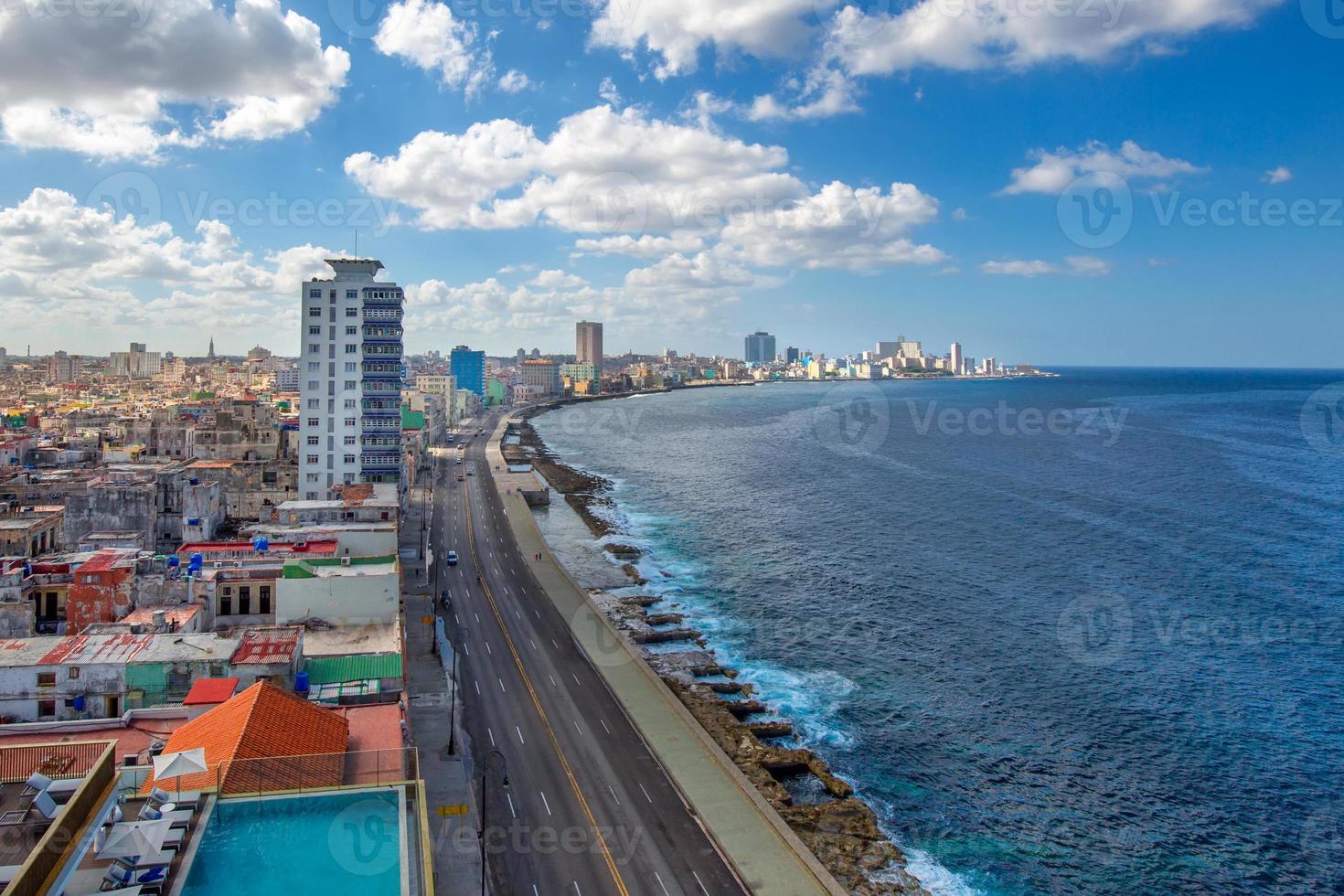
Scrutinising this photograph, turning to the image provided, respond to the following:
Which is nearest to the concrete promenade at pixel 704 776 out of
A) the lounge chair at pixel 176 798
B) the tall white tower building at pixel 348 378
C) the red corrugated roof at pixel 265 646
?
the red corrugated roof at pixel 265 646

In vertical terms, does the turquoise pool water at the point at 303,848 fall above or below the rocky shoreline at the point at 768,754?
above

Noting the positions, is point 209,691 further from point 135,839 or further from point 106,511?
point 106,511

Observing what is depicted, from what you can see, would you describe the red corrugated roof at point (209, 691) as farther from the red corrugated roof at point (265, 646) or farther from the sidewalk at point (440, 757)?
the sidewalk at point (440, 757)

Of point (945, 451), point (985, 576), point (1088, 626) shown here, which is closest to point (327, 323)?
point (985, 576)

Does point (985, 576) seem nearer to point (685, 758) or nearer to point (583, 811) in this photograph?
point (685, 758)

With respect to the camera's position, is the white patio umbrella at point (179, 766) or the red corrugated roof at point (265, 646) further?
the red corrugated roof at point (265, 646)

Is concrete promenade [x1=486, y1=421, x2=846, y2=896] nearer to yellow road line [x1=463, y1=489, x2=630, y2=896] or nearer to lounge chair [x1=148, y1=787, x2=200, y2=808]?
yellow road line [x1=463, y1=489, x2=630, y2=896]

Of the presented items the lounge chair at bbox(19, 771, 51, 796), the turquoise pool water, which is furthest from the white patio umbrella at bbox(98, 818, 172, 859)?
the lounge chair at bbox(19, 771, 51, 796)
